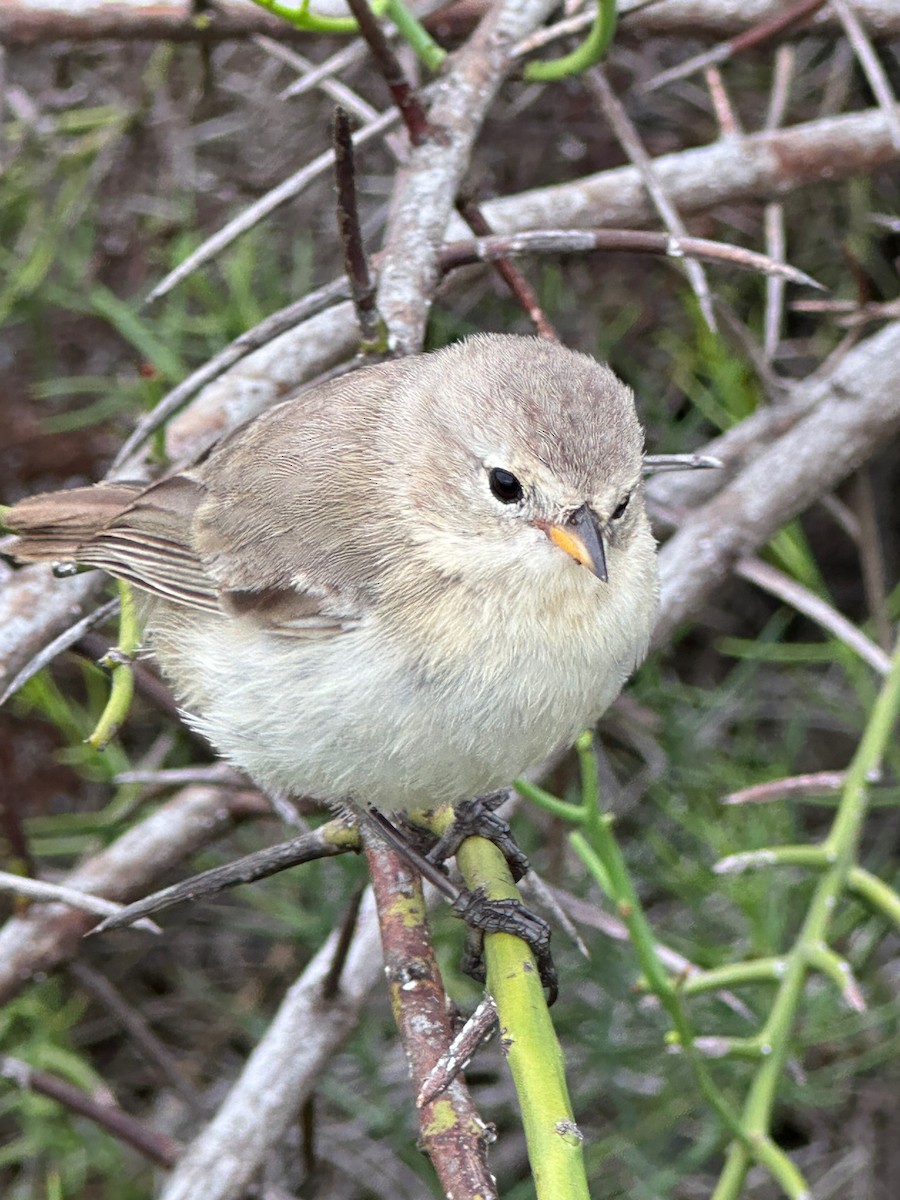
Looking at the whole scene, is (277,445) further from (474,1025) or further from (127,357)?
(127,357)

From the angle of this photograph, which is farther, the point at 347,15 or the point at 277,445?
the point at 347,15

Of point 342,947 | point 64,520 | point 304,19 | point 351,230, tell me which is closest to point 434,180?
point 304,19

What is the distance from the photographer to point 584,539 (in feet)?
8.05

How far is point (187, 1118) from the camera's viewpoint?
428 centimetres

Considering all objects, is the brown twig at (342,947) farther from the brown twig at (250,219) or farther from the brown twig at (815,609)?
the brown twig at (815,609)

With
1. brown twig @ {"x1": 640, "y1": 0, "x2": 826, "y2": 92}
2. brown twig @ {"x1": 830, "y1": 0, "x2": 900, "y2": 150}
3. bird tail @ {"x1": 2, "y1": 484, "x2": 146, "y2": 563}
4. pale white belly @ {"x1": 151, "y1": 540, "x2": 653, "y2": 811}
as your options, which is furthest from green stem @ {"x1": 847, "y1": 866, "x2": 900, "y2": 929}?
brown twig @ {"x1": 640, "y1": 0, "x2": 826, "y2": 92}

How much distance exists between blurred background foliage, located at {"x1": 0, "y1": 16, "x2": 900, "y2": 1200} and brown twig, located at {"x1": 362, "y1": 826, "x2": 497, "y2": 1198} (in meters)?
1.41

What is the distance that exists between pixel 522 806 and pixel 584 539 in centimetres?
181

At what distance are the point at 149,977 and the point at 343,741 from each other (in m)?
2.63

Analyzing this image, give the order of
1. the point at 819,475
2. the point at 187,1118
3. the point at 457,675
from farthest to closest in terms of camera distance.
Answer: the point at 187,1118
the point at 819,475
the point at 457,675

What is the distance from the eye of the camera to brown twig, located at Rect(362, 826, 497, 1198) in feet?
5.61

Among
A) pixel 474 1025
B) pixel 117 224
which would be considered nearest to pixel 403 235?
pixel 474 1025

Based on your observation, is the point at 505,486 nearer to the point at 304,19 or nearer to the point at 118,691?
the point at 118,691

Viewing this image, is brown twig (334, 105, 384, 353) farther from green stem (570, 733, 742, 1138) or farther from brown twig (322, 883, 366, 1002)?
brown twig (322, 883, 366, 1002)
